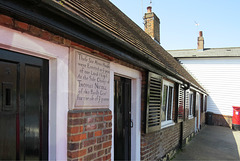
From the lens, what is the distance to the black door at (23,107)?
70.1 inches

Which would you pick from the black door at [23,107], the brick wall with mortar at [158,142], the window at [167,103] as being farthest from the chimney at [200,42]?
the black door at [23,107]

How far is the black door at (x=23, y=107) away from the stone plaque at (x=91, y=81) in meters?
0.41

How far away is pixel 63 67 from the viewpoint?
227cm

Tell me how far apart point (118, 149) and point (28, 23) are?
9.85 ft

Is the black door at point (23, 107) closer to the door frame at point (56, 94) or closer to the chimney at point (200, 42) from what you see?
the door frame at point (56, 94)

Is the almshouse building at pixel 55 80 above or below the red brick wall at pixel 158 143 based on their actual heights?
above

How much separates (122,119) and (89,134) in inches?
62.3

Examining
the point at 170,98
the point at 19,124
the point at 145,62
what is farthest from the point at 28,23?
the point at 170,98

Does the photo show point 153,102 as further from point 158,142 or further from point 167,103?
point 167,103

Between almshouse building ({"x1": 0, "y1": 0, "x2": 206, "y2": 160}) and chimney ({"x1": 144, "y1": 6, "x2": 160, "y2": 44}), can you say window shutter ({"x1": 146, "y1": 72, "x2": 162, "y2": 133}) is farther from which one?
chimney ({"x1": 144, "y1": 6, "x2": 160, "y2": 44})

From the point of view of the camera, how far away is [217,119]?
674 inches

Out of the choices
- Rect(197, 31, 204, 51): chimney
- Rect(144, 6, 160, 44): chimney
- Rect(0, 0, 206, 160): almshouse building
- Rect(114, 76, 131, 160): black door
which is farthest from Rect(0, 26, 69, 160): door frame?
Rect(197, 31, 204, 51): chimney

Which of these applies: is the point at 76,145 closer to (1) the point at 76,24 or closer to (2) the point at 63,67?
(2) the point at 63,67

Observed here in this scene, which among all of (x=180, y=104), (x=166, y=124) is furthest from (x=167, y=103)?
(x=180, y=104)
